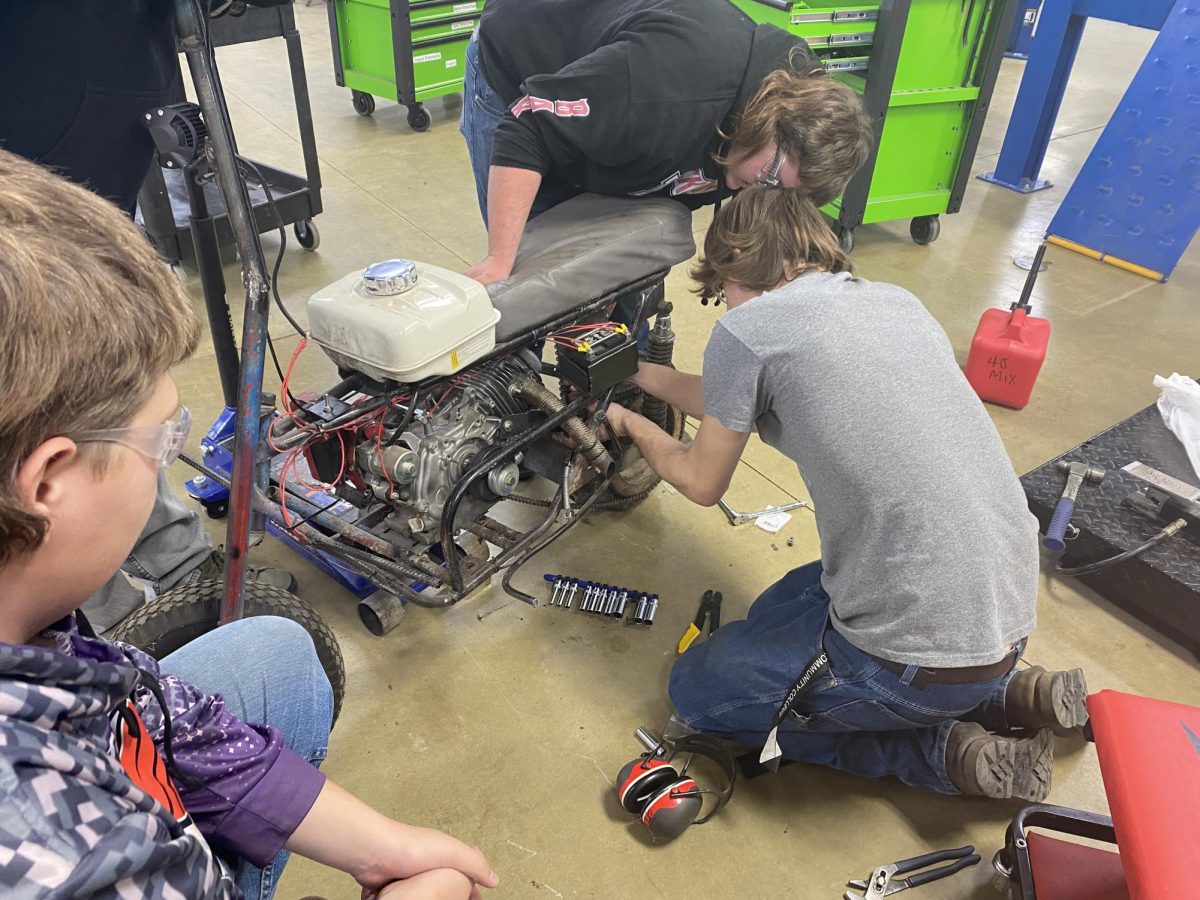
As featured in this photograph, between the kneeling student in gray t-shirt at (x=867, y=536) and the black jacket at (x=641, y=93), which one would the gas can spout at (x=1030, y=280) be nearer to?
the black jacket at (x=641, y=93)

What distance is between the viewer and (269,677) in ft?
3.53

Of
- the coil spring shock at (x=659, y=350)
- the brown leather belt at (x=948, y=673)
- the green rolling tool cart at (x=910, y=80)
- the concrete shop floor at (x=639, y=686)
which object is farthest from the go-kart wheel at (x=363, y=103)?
the brown leather belt at (x=948, y=673)

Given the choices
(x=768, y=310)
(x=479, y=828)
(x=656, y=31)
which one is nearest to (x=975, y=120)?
(x=656, y=31)

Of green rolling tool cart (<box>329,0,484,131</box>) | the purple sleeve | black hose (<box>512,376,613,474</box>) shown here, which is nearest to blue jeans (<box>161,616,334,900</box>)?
the purple sleeve

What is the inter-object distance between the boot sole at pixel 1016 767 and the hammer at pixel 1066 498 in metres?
0.56

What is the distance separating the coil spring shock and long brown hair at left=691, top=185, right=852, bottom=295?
45 centimetres

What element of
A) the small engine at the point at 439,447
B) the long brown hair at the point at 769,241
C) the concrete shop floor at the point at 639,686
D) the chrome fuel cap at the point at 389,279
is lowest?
the concrete shop floor at the point at 639,686

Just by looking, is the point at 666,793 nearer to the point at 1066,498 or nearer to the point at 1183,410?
the point at 1066,498

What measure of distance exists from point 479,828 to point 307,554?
838mm

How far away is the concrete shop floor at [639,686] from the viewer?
4.95ft

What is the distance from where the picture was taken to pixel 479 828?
1.53 m

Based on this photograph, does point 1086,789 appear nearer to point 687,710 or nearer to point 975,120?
point 687,710

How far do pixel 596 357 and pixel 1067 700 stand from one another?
3.52 feet

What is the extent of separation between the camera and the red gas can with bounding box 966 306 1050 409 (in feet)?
8.63
